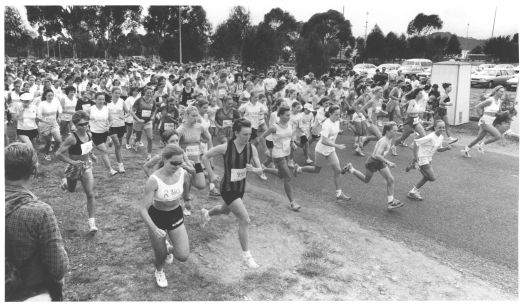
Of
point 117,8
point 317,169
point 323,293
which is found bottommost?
point 323,293

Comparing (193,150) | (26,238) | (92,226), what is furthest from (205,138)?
(26,238)

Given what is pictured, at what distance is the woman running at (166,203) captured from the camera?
4176mm

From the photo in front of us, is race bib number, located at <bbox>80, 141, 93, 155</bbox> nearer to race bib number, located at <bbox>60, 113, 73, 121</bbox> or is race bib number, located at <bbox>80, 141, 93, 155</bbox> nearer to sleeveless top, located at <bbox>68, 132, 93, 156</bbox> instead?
sleeveless top, located at <bbox>68, 132, 93, 156</bbox>

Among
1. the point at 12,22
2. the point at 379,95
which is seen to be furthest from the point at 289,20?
the point at 379,95

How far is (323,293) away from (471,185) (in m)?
5.45

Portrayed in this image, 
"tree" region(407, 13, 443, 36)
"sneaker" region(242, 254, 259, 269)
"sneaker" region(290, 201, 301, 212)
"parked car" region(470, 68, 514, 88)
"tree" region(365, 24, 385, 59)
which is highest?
"tree" region(407, 13, 443, 36)

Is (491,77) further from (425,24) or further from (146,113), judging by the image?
(425,24)

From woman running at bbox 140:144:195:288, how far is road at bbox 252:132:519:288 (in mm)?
3331

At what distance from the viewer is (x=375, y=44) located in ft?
199

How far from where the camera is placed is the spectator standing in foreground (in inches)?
97.8

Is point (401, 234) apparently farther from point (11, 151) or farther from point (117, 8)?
point (117, 8)

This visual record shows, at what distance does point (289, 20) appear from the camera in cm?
8212

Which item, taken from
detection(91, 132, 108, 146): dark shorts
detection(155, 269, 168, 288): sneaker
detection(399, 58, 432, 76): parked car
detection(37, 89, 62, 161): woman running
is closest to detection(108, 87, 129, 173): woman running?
detection(91, 132, 108, 146): dark shorts

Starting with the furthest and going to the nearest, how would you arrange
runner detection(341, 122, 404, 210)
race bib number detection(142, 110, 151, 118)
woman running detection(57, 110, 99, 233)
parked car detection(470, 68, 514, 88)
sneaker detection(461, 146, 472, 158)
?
parked car detection(470, 68, 514, 88) → sneaker detection(461, 146, 472, 158) → race bib number detection(142, 110, 151, 118) → runner detection(341, 122, 404, 210) → woman running detection(57, 110, 99, 233)
